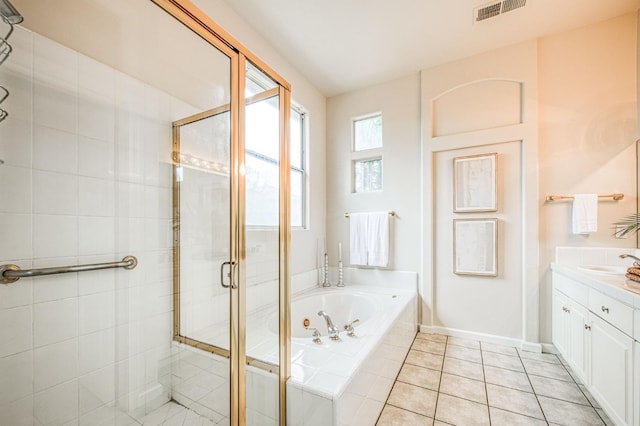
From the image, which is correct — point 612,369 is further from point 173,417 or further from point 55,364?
point 55,364

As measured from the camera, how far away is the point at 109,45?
4.28 feet

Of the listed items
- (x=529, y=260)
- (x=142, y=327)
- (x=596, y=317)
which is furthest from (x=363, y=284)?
(x=142, y=327)

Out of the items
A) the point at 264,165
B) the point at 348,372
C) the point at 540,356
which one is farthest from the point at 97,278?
the point at 540,356

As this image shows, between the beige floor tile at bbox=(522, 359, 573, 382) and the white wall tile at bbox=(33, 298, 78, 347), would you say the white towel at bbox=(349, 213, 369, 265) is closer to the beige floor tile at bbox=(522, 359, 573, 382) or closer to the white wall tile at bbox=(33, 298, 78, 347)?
the beige floor tile at bbox=(522, 359, 573, 382)

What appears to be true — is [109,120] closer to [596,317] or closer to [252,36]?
[252,36]

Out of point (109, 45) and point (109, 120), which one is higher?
point (109, 45)

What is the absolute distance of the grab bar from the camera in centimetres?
100

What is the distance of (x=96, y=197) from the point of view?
4.22 feet

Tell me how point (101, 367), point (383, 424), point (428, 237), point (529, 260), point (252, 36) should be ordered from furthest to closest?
point (428, 237), point (529, 260), point (252, 36), point (383, 424), point (101, 367)

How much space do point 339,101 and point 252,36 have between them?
1.40 m

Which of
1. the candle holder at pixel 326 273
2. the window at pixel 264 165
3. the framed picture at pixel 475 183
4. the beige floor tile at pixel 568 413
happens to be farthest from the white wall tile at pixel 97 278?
the framed picture at pixel 475 183

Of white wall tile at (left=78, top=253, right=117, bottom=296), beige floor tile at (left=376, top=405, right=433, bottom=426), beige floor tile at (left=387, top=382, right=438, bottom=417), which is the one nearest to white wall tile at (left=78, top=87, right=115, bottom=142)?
white wall tile at (left=78, top=253, right=117, bottom=296)

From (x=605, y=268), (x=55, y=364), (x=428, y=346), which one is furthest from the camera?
(x=428, y=346)

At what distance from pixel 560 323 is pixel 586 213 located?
3.00 ft
